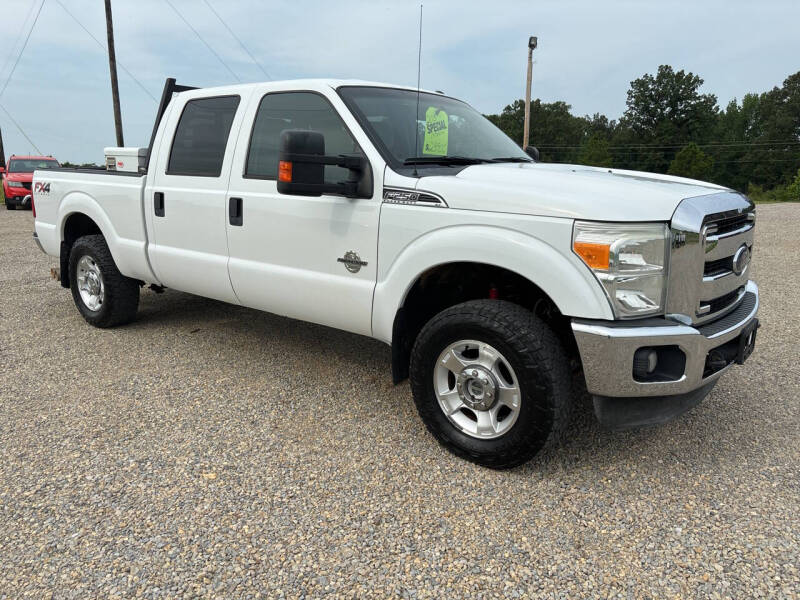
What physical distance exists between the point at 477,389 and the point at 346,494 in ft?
2.64

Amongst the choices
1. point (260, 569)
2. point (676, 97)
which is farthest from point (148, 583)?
point (676, 97)

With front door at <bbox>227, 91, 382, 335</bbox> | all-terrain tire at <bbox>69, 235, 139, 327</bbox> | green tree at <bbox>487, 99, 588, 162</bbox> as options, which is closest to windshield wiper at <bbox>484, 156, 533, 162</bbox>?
front door at <bbox>227, 91, 382, 335</bbox>

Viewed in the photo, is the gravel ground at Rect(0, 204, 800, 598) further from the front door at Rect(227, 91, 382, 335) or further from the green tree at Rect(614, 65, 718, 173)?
the green tree at Rect(614, 65, 718, 173)

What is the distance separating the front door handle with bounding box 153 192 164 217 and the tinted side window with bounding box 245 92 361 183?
0.93 meters

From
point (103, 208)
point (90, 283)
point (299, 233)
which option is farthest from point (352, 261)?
point (90, 283)

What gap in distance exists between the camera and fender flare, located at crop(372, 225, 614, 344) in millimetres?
2629

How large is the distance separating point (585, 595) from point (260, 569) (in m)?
1.21

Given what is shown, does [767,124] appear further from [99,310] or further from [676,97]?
[99,310]

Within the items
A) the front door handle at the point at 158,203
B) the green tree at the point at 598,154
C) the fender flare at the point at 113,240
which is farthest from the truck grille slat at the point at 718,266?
the green tree at the point at 598,154

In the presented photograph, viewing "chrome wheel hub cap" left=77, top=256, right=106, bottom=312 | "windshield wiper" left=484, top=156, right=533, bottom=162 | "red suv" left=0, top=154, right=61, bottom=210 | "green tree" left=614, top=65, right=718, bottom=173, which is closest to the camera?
"windshield wiper" left=484, top=156, right=533, bottom=162

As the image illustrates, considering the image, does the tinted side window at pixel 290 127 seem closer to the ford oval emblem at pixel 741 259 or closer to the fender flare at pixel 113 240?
the fender flare at pixel 113 240

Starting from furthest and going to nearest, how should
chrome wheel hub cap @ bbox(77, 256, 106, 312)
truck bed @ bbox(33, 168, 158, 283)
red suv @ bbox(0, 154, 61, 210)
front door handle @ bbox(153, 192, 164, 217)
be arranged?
red suv @ bbox(0, 154, 61, 210) < chrome wheel hub cap @ bbox(77, 256, 106, 312) < truck bed @ bbox(33, 168, 158, 283) < front door handle @ bbox(153, 192, 164, 217)

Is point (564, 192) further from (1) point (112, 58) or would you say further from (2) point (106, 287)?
(1) point (112, 58)

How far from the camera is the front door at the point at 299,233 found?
11.2ft
